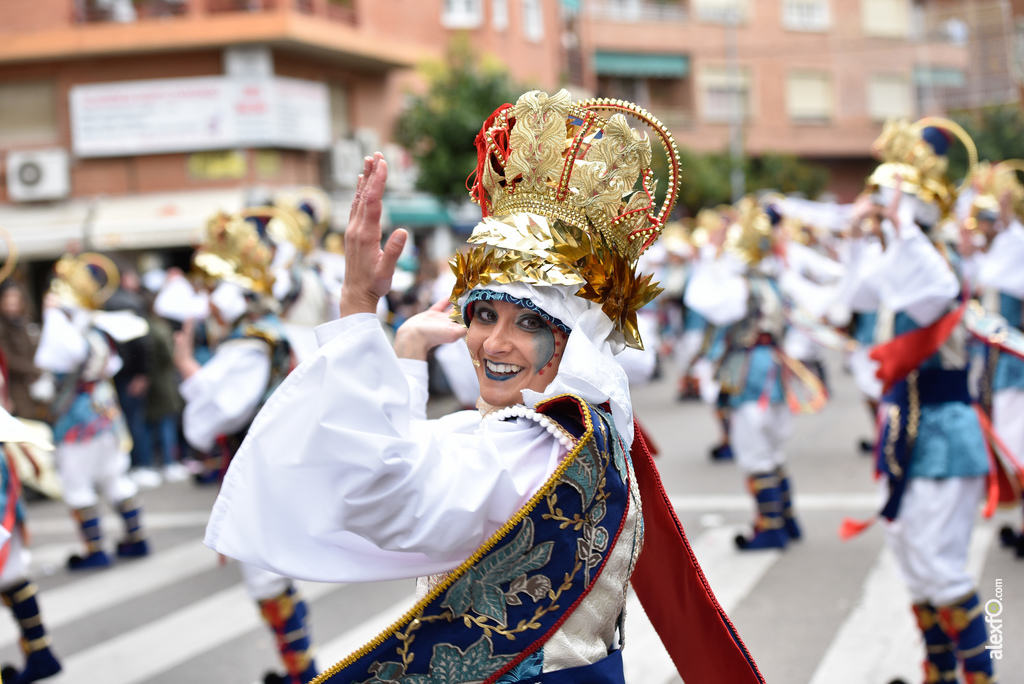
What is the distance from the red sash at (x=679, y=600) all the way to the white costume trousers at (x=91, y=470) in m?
5.92

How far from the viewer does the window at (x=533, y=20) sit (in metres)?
26.0

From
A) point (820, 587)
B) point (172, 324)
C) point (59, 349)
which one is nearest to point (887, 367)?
point (820, 587)

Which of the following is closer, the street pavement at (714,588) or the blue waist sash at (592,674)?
the blue waist sash at (592,674)

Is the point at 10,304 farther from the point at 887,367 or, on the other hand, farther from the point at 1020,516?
the point at 1020,516

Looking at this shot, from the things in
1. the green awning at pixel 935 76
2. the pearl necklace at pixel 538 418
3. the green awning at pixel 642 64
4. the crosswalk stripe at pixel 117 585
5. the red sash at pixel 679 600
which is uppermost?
the green awning at pixel 642 64

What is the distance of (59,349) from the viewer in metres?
7.32

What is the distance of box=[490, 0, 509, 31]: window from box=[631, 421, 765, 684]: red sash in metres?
23.2

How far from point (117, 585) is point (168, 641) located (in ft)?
4.71

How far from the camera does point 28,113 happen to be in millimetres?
18172

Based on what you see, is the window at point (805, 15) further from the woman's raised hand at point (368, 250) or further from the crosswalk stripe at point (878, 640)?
the woman's raised hand at point (368, 250)

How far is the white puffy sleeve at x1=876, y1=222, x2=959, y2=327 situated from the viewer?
404cm

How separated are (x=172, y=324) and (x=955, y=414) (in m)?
9.05

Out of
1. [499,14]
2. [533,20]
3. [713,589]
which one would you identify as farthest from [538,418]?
[533,20]

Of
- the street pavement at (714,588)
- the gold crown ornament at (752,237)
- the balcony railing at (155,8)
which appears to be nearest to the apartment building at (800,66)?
the balcony railing at (155,8)
